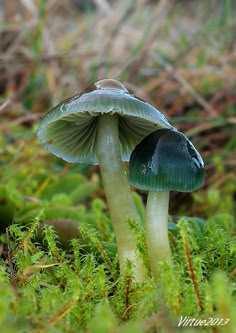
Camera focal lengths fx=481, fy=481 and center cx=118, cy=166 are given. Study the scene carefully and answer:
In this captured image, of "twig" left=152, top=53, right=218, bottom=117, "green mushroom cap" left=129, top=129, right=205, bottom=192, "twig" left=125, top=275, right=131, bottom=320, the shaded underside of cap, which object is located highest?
"twig" left=152, top=53, right=218, bottom=117

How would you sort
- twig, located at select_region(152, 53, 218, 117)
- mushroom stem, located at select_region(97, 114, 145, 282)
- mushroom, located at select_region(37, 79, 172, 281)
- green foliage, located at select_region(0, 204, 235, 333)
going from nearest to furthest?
green foliage, located at select_region(0, 204, 235, 333), mushroom, located at select_region(37, 79, 172, 281), mushroom stem, located at select_region(97, 114, 145, 282), twig, located at select_region(152, 53, 218, 117)

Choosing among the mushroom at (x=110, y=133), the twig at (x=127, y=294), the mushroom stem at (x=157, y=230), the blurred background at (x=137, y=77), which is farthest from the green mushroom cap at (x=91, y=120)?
the blurred background at (x=137, y=77)

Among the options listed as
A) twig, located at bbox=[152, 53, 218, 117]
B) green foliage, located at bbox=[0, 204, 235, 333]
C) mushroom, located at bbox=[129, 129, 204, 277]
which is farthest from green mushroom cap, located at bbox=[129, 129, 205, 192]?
twig, located at bbox=[152, 53, 218, 117]

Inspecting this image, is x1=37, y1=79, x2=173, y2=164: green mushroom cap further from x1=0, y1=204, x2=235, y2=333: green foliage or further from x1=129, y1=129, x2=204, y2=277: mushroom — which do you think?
x1=0, y1=204, x2=235, y2=333: green foliage

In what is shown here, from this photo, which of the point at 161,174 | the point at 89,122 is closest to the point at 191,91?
the point at 89,122

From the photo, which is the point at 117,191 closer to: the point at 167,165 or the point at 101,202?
the point at 167,165

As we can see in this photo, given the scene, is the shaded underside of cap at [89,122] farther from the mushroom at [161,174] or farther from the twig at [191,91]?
the twig at [191,91]
